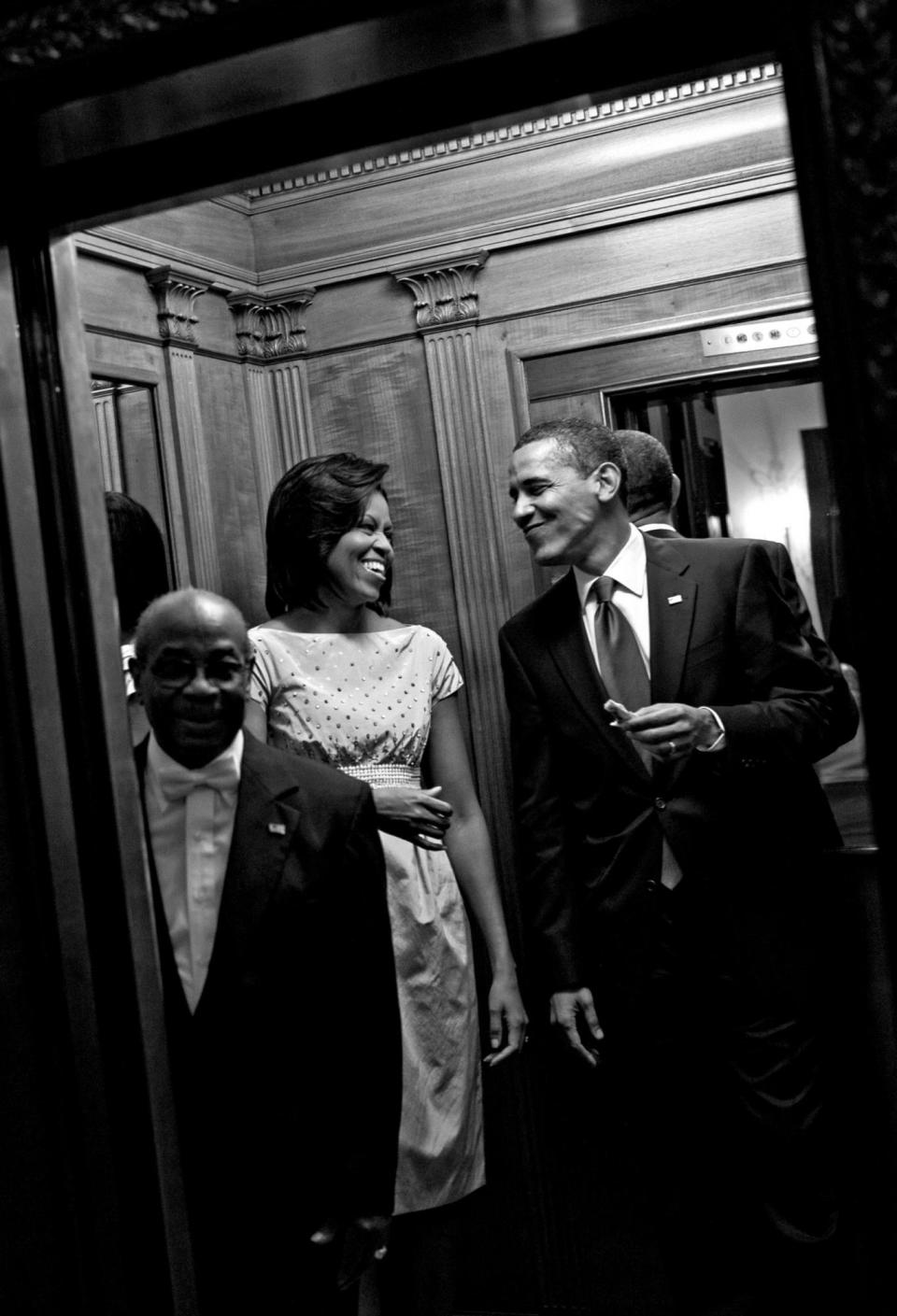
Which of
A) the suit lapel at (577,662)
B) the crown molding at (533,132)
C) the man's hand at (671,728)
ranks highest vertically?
the crown molding at (533,132)

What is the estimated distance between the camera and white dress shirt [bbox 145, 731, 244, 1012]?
5.63 feet

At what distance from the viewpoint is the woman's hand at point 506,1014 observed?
9.18ft

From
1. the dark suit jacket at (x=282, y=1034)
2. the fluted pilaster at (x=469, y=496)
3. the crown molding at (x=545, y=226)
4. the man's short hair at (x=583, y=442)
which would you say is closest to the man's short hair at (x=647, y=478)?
the man's short hair at (x=583, y=442)

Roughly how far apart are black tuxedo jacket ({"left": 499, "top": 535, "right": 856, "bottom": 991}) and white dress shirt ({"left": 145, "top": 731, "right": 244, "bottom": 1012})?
3.16 ft

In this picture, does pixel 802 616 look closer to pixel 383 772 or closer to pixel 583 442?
pixel 583 442

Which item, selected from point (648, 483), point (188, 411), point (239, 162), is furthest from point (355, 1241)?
point (188, 411)

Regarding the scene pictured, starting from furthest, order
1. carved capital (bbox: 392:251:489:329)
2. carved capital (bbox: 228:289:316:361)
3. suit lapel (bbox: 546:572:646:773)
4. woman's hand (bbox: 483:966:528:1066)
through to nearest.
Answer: carved capital (bbox: 228:289:316:361) < carved capital (bbox: 392:251:489:329) < woman's hand (bbox: 483:966:528:1066) < suit lapel (bbox: 546:572:646:773)

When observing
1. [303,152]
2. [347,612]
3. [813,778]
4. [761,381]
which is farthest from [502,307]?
[303,152]

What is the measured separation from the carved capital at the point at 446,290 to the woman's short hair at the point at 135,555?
794mm

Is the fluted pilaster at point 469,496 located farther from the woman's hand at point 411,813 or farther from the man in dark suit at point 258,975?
the man in dark suit at point 258,975

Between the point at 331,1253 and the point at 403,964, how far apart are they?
870mm

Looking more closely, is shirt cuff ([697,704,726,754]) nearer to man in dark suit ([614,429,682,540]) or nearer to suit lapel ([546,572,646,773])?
suit lapel ([546,572,646,773])

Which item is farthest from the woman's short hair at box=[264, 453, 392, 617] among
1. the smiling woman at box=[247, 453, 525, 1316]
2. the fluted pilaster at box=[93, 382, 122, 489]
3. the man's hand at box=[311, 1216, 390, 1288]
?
the man's hand at box=[311, 1216, 390, 1288]

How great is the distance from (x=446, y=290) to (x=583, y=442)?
24.7 inches
